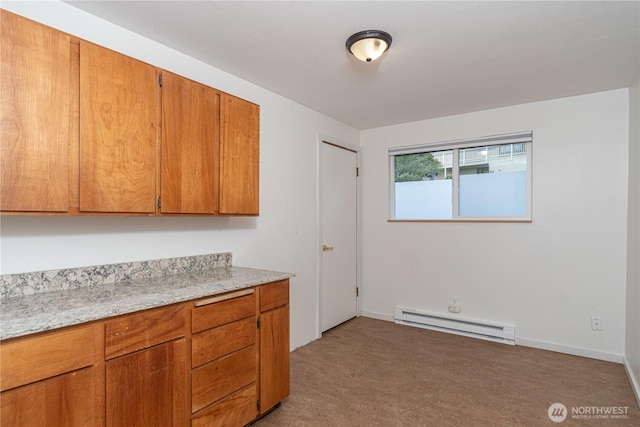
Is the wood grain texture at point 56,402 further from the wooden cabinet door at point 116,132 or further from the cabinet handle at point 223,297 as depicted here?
the wooden cabinet door at point 116,132

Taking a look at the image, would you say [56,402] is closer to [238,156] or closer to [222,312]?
[222,312]

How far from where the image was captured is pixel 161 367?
151 centimetres

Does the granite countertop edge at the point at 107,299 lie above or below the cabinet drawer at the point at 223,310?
above

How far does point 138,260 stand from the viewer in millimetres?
1978

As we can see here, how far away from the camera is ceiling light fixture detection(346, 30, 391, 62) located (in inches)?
74.8

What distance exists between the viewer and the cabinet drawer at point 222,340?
166 cm

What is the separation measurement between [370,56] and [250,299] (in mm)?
1663

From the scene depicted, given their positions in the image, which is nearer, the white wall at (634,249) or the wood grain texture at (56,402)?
the wood grain texture at (56,402)

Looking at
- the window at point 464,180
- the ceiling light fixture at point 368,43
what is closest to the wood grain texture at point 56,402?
the ceiling light fixture at point 368,43

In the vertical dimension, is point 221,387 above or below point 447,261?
below

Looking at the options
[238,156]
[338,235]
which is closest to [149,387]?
[238,156]

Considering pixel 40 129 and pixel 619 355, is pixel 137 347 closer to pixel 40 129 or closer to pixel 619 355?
pixel 40 129

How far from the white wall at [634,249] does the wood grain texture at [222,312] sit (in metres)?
2.67

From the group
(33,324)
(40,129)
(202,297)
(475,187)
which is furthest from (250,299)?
(475,187)
